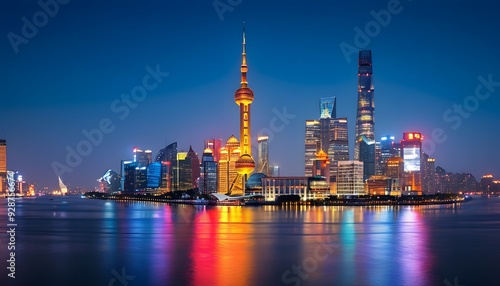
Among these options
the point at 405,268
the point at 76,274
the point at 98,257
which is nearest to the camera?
the point at 76,274

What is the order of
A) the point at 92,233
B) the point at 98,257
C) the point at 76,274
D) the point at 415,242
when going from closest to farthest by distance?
the point at 76,274 < the point at 98,257 < the point at 415,242 < the point at 92,233

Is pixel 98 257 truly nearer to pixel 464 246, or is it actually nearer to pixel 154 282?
pixel 154 282

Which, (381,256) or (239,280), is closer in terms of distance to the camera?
(239,280)

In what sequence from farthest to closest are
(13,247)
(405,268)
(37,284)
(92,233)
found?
(92,233) → (13,247) → (405,268) → (37,284)

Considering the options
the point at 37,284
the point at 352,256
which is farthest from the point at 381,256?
the point at 37,284

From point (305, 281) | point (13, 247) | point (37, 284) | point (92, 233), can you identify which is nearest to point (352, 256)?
point (305, 281)

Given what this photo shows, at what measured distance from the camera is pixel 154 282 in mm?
39250

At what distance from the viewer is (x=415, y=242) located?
6297cm

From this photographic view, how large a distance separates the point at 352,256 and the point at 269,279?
45.0 feet

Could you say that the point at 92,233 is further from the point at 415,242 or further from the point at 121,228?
the point at 415,242

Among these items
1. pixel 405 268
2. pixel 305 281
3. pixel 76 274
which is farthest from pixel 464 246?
pixel 76 274

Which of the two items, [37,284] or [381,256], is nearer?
[37,284]

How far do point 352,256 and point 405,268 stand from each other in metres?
6.68

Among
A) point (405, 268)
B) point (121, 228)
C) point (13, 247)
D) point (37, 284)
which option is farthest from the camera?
point (121, 228)
